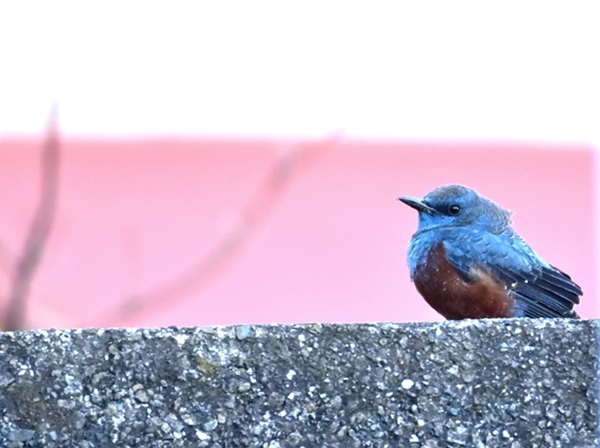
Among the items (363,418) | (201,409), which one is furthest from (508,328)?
(201,409)

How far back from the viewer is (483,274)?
3775mm

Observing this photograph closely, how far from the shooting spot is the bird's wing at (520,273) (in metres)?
3.74

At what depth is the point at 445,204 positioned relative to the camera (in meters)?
4.12

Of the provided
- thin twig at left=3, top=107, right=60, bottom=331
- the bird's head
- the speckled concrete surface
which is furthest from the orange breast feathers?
thin twig at left=3, top=107, right=60, bottom=331

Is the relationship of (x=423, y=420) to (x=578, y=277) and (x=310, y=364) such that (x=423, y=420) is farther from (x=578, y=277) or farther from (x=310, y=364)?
(x=578, y=277)

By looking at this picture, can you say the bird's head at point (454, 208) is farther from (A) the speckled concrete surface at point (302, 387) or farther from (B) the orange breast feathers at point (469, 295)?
(A) the speckled concrete surface at point (302, 387)

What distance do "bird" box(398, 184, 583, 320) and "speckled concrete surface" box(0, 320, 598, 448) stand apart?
119cm

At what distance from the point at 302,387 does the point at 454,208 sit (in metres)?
1.81

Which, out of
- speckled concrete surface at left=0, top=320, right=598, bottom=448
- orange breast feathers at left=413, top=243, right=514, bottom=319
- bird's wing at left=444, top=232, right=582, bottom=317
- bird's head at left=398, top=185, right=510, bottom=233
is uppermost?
bird's head at left=398, top=185, right=510, bottom=233

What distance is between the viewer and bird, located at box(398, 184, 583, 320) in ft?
12.2

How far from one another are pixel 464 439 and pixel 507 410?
0.38ft

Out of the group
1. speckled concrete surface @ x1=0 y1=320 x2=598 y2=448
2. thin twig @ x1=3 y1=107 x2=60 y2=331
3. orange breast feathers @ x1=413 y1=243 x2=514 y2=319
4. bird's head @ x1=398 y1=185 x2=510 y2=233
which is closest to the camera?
speckled concrete surface @ x1=0 y1=320 x2=598 y2=448

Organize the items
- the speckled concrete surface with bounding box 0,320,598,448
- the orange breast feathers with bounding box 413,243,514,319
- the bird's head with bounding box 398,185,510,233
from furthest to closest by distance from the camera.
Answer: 1. the bird's head with bounding box 398,185,510,233
2. the orange breast feathers with bounding box 413,243,514,319
3. the speckled concrete surface with bounding box 0,320,598,448

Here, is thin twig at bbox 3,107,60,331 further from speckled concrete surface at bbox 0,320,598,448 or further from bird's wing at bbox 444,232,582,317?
bird's wing at bbox 444,232,582,317
